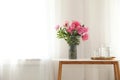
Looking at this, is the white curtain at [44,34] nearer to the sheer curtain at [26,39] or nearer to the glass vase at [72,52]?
the sheer curtain at [26,39]

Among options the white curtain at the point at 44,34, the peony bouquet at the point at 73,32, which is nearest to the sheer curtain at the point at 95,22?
the white curtain at the point at 44,34

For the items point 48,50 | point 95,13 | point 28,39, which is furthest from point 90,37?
point 28,39

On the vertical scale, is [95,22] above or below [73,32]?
above

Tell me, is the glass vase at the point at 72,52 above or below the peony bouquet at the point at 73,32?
below

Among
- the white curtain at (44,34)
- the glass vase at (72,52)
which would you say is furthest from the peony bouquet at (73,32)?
the white curtain at (44,34)

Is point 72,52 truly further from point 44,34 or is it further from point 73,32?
point 44,34

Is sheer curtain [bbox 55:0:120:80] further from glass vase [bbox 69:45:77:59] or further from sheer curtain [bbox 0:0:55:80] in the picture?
glass vase [bbox 69:45:77:59]

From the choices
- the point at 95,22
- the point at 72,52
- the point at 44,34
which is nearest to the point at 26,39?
the point at 44,34

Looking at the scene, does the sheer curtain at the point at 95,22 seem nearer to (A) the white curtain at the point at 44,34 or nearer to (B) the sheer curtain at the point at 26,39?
(A) the white curtain at the point at 44,34

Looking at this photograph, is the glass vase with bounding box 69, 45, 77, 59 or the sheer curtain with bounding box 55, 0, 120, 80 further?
the sheer curtain with bounding box 55, 0, 120, 80

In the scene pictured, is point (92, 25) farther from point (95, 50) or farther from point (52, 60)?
point (52, 60)

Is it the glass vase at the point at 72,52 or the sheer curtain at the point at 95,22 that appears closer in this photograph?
the glass vase at the point at 72,52

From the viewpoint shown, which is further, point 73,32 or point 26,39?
point 26,39

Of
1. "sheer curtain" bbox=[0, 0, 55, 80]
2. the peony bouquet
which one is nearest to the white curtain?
"sheer curtain" bbox=[0, 0, 55, 80]
